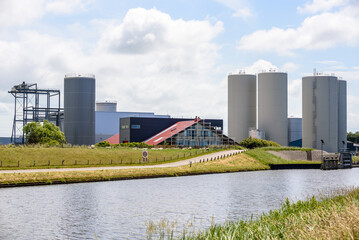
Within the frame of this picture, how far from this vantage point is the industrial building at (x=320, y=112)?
14750 cm

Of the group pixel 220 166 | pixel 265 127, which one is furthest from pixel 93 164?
pixel 265 127

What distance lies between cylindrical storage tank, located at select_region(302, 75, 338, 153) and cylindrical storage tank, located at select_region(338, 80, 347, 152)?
26.3 ft

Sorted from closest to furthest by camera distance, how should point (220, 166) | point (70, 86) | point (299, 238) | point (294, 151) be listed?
1. point (299, 238)
2. point (220, 166)
3. point (294, 151)
4. point (70, 86)

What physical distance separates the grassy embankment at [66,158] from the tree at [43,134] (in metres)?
23.8

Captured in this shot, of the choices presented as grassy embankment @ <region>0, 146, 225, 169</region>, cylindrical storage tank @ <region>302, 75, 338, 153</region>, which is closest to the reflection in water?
grassy embankment @ <region>0, 146, 225, 169</region>

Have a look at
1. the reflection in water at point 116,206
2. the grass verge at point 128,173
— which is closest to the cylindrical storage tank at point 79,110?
the grass verge at point 128,173

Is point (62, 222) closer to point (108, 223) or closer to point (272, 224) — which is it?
point (108, 223)

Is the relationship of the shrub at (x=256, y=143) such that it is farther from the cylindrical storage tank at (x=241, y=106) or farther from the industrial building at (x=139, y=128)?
the cylindrical storage tank at (x=241, y=106)

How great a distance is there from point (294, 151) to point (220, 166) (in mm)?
40384

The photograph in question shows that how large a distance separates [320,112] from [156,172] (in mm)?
94185

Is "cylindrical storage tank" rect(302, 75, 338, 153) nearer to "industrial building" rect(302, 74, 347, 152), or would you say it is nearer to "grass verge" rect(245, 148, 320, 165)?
"industrial building" rect(302, 74, 347, 152)

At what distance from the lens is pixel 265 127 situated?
147750mm

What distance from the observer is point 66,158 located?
77250 mm

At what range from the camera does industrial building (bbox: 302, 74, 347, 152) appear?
147500mm
